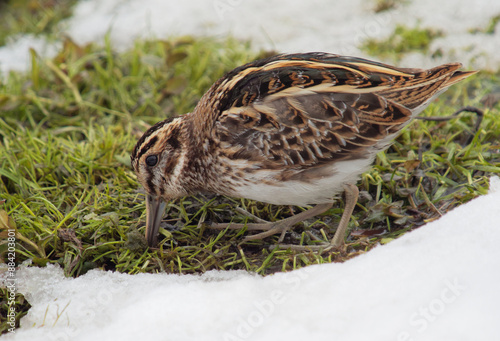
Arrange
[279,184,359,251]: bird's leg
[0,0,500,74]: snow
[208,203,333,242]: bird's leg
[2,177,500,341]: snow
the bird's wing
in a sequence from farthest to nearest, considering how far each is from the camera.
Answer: [0,0,500,74]: snow, [208,203,333,242]: bird's leg, [279,184,359,251]: bird's leg, the bird's wing, [2,177,500,341]: snow

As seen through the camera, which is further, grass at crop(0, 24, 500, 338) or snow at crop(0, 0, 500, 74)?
snow at crop(0, 0, 500, 74)

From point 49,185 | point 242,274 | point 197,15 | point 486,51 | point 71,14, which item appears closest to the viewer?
point 242,274

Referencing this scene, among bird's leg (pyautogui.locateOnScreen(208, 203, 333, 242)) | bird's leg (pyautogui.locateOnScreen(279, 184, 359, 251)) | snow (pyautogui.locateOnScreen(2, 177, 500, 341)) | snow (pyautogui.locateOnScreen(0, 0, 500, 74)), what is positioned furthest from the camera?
snow (pyautogui.locateOnScreen(0, 0, 500, 74))

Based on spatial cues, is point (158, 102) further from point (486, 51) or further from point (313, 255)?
point (486, 51)

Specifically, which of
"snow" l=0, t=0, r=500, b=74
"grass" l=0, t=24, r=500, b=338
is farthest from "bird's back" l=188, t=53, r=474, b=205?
"snow" l=0, t=0, r=500, b=74

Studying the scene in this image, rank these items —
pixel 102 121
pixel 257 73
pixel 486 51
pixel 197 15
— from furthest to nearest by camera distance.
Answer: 1. pixel 197 15
2. pixel 486 51
3. pixel 102 121
4. pixel 257 73

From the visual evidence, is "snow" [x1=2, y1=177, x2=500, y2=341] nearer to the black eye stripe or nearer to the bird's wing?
the bird's wing

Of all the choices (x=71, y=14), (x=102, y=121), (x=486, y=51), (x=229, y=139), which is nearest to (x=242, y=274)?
(x=229, y=139)
